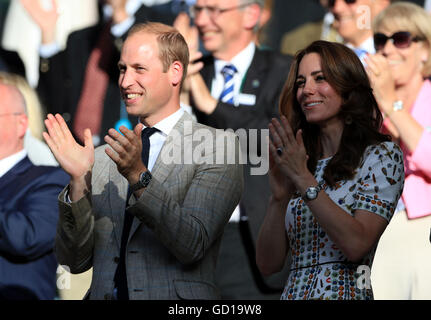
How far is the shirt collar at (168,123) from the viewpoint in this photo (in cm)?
309

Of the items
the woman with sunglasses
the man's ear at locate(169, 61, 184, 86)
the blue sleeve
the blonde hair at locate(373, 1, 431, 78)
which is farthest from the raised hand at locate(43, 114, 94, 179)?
the blonde hair at locate(373, 1, 431, 78)

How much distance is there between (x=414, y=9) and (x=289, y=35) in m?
0.82

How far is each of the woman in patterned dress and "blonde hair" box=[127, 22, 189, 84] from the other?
46cm

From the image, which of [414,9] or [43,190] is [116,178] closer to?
[43,190]

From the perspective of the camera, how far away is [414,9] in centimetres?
461

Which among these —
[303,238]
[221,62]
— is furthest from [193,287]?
[221,62]

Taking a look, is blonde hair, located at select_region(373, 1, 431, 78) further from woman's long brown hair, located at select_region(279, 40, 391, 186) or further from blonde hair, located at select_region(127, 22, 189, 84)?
blonde hair, located at select_region(127, 22, 189, 84)

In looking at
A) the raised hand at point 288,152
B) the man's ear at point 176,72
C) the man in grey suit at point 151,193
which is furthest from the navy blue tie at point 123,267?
the raised hand at point 288,152

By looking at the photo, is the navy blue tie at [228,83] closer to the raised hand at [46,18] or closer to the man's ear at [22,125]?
the man's ear at [22,125]

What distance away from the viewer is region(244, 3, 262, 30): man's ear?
194 inches

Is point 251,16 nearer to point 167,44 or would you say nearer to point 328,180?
point 167,44

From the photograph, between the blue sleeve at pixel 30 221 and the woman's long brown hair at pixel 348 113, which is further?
the blue sleeve at pixel 30 221

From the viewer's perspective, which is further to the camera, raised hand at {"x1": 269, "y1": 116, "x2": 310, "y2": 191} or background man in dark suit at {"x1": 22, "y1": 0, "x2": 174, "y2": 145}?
background man in dark suit at {"x1": 22, "y1": 0, "x2": 174, "y2": 145}

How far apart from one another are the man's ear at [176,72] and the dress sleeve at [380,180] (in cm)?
83
